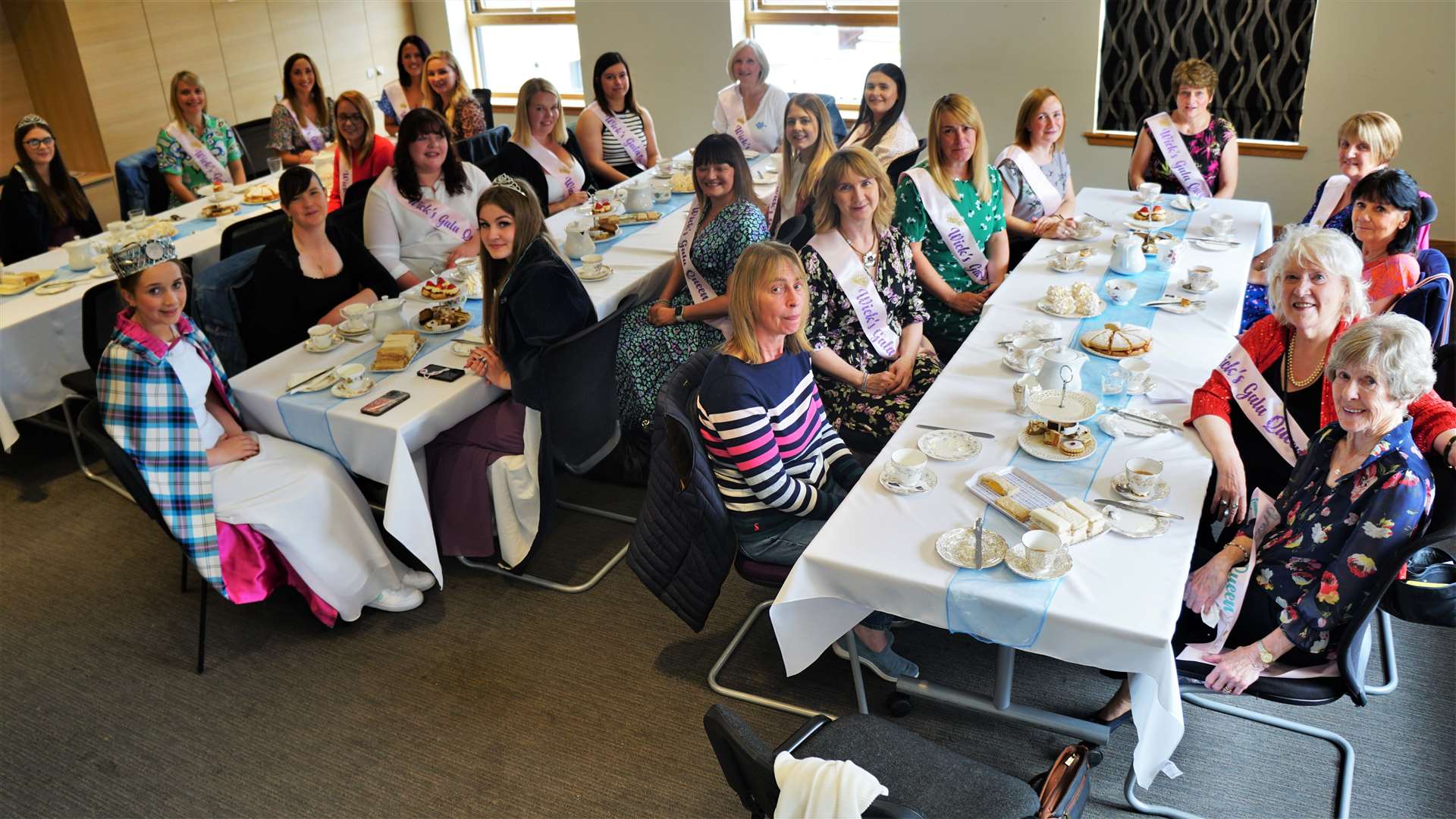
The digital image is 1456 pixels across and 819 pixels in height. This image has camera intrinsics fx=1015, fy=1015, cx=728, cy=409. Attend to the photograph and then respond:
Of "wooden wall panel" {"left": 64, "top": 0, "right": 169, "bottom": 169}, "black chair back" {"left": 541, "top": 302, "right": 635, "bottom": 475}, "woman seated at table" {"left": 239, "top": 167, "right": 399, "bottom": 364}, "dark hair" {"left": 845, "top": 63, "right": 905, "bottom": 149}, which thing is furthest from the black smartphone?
"wooden wall panel" {"left": 64, "top": 0, "right": 169, "bottom": 169}

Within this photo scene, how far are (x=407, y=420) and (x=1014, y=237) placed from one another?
90.7 inches

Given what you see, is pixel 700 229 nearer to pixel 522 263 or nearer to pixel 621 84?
pixel 522 263

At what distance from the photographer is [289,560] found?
2.63 metres

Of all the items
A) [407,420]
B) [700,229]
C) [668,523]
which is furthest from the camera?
[700,229]

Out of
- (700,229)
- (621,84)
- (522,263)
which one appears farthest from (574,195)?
(522,263)

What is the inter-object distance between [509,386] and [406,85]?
12.0 ft

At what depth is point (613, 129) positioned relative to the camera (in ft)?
16.4

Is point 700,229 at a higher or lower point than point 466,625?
higher

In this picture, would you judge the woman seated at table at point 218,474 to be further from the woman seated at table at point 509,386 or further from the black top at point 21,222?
the black top at point 21,222

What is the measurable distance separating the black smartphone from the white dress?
1.07 ft

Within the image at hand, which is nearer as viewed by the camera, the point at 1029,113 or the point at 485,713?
the point at 485,713

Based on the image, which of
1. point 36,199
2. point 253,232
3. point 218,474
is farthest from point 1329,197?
point 36,199

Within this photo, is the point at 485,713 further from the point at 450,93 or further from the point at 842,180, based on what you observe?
the point at 450,93

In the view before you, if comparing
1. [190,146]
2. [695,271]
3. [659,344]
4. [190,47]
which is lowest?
[659,344]
